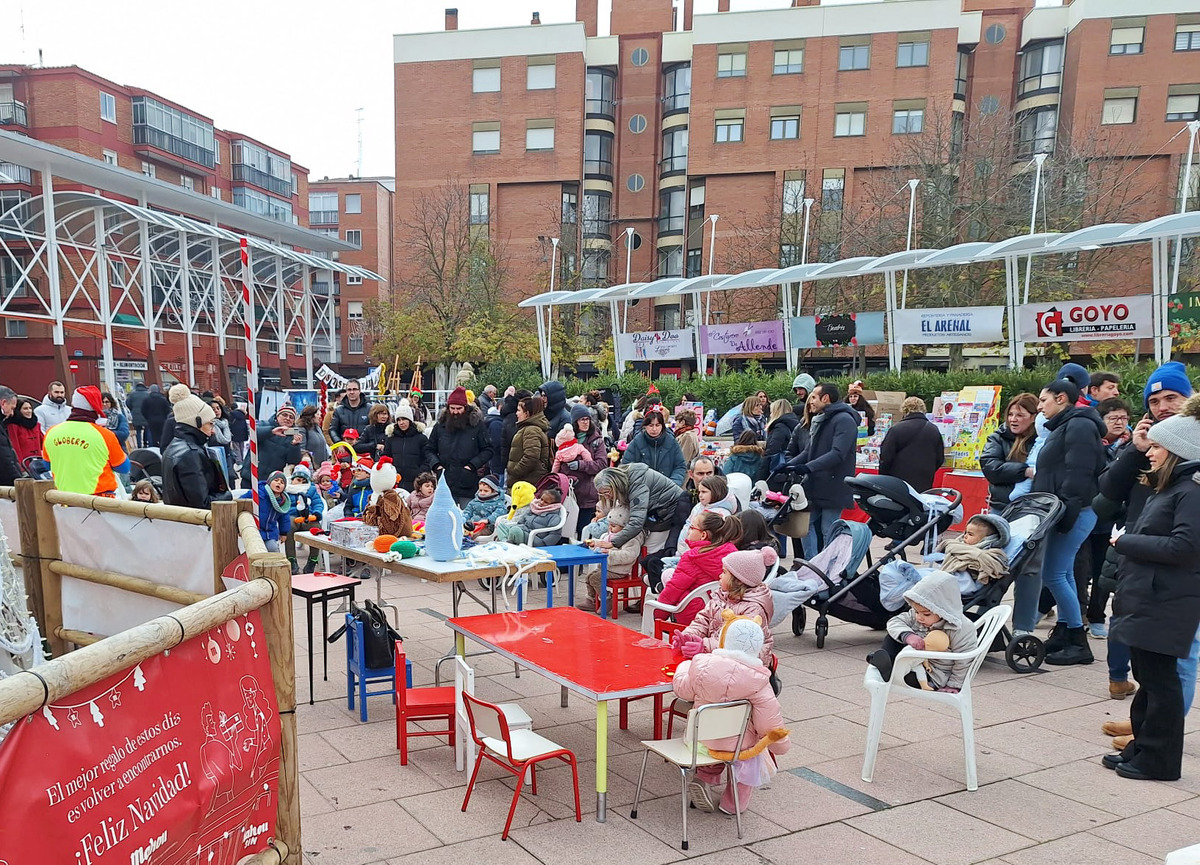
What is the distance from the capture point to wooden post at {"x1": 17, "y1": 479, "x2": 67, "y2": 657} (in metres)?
4.10

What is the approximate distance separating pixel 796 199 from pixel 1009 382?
26506 millimetres

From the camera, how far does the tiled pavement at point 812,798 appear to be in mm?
3605

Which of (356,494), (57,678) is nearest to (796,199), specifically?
(356,494)

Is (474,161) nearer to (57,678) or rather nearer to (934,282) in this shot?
(934,282)

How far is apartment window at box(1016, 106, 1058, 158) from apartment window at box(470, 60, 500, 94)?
26389 millimetres

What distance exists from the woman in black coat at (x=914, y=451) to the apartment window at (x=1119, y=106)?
37.8 m

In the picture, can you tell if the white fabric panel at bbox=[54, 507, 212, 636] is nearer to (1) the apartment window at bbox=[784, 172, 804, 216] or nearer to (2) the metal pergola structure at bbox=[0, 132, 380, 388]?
(2) the metal pergola structure at bbox=[0, 132, 380, 388]

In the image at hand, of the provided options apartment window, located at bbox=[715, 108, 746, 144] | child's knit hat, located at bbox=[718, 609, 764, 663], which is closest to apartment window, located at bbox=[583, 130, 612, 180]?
apartment window, located at bbox=[715, 108, 746, 144]

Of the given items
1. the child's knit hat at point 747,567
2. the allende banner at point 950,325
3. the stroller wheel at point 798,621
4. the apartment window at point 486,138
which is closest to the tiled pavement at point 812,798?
the child's knit hat at point 747,567

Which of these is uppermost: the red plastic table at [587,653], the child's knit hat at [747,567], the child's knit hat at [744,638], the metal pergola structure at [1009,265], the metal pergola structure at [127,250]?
the metal pergola structure at [127,250]

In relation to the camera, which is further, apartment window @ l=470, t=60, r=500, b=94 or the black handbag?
apartment window @ l=470, t=60, r=500, b=94

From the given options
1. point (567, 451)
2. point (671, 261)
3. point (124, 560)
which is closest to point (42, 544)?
point (124, 560)

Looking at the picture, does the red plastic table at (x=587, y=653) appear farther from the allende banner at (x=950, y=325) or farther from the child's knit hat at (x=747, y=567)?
the allende banner at (x=950, y=325)

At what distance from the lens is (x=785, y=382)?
16.7 metres
